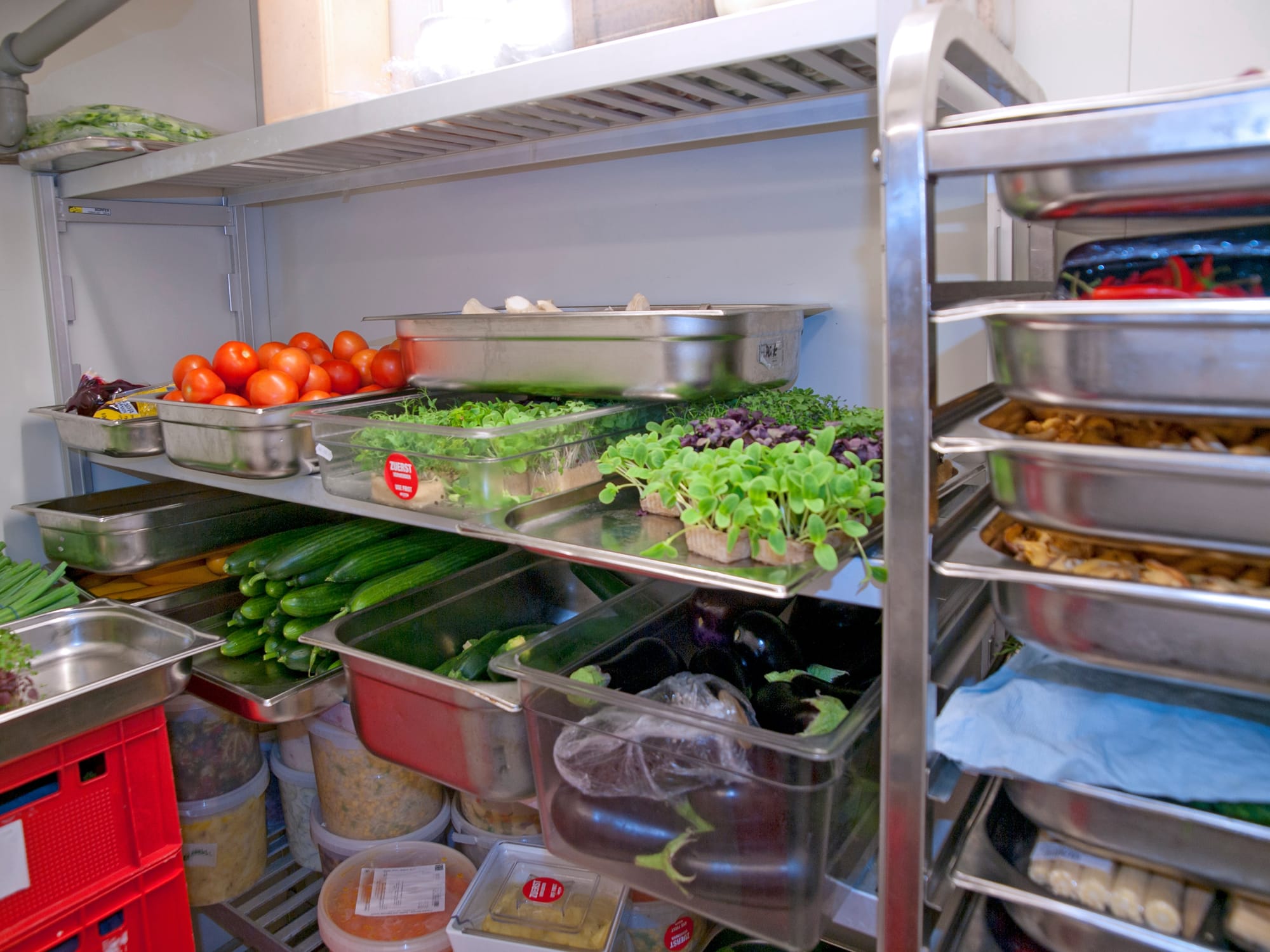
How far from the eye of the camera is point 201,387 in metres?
1.62

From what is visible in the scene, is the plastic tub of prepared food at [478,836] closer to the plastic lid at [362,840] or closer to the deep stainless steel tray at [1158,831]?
the plastic lid at [362,840]

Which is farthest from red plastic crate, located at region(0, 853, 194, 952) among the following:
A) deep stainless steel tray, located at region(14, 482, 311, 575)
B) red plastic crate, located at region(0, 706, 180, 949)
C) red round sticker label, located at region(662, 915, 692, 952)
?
red round sticker label, located at region(662, 915, 692, 952)

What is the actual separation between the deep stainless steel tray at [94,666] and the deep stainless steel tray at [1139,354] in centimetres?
137

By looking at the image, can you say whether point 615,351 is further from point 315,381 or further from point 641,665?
point 315,381

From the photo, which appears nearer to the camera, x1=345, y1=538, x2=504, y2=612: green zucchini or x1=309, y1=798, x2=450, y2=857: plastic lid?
x1=345, y1=538, x2=504, y2=612: green zucchini

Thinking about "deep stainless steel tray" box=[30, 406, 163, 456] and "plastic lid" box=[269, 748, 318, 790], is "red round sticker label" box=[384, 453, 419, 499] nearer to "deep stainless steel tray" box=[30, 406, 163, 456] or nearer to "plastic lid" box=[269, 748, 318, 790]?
"deep stainless steel tray" box=[30, 406, 163, 456]

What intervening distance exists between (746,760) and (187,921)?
1.27 m

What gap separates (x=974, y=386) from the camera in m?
1.35

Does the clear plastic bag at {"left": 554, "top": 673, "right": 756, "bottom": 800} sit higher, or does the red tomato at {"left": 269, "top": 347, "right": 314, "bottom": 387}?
the red tomato at {"left": 269, "top": 347, "right": 314, "bottom": 387}

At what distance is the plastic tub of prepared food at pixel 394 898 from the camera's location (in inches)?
61.9

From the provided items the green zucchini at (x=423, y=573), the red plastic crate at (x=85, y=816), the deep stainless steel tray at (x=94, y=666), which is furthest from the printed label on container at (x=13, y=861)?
the green zucchini at (x=423, y=573)

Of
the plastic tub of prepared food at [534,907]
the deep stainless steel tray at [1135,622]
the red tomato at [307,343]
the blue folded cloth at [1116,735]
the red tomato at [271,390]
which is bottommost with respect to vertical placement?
the plastic tub of prepared food at [534,907]

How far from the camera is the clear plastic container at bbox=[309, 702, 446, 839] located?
1775 mm

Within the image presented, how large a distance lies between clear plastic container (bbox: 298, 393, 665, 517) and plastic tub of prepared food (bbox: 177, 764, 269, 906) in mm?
927
